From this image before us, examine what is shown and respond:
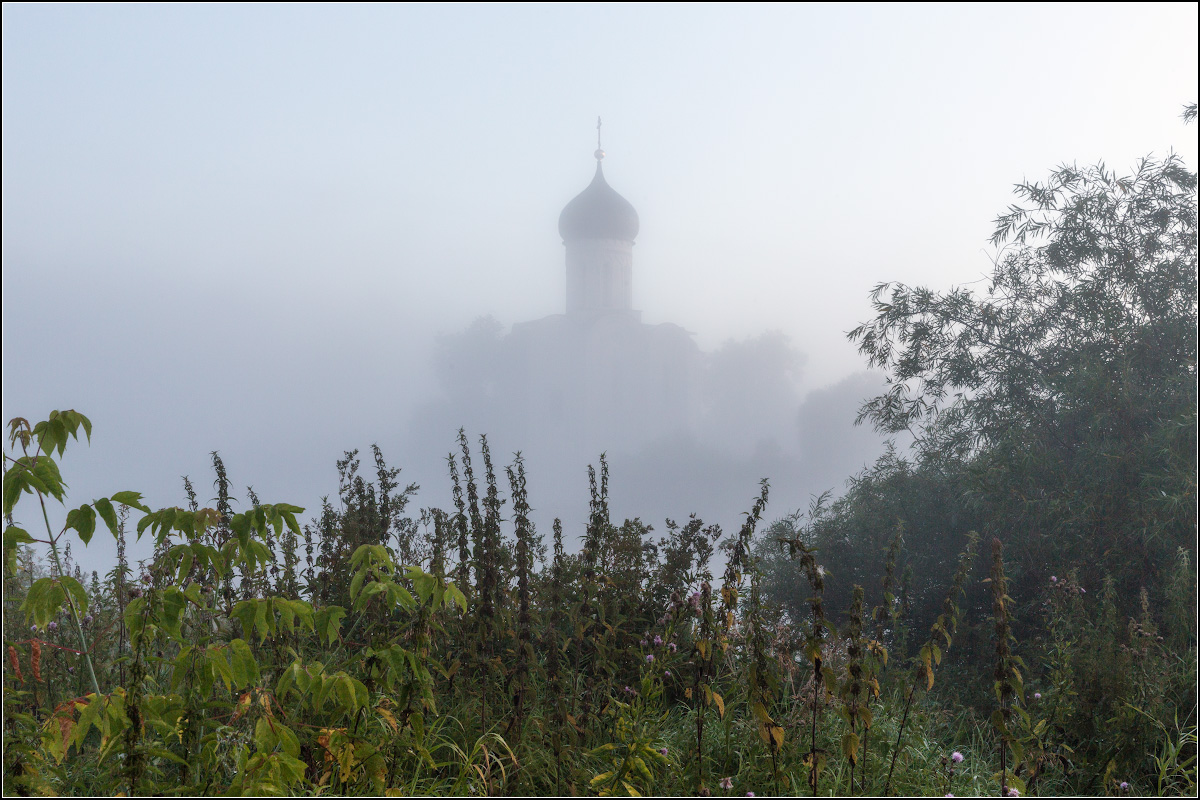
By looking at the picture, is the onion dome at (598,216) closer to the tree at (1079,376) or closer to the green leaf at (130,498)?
the tree at (1079,376)

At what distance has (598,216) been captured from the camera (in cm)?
3825

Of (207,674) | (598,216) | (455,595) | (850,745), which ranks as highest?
(598,216)

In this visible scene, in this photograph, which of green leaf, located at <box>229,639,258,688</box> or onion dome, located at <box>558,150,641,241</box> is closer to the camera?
green leaf, located at <box>229,639,258,688</box>

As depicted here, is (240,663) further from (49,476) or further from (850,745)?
(850,745)

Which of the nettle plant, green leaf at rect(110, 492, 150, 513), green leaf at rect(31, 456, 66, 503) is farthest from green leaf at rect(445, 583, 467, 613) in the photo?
green leaf at rect(31, 456, 66, 503)

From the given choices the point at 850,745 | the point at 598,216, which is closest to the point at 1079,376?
the point at 850,745

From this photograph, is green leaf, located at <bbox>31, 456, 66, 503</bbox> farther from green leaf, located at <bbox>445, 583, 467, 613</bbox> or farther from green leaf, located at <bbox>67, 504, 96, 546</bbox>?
green leaf, located at <bbox>445, 583, 467, 613</bbox>

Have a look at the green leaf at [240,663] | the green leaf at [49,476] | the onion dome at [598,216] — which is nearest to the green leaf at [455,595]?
the green leaf at [240,663]

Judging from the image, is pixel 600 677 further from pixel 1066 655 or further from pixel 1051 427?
pixel 1051 427

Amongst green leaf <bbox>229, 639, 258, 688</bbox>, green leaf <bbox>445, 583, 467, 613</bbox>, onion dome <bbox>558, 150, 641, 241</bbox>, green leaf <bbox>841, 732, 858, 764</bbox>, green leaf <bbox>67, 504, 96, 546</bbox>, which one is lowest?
green leaf <bbox>841, 732, 858, 764</bbox>

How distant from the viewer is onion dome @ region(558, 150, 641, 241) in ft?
123

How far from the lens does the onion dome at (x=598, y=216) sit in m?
37.6

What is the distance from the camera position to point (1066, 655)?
3998 millimetres

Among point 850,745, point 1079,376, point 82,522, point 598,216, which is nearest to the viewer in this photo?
point 82,522
